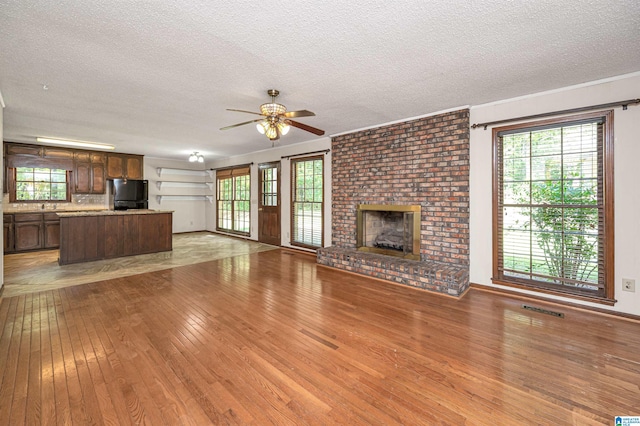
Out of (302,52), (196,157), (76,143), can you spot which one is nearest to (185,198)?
(196,157)

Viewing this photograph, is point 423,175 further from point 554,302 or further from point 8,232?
point 8,232

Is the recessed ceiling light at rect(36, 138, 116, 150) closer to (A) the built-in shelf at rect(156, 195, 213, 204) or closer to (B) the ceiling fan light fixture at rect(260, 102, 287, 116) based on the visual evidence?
(A) the built-in shelf at rect(156, 195, 213, 204)

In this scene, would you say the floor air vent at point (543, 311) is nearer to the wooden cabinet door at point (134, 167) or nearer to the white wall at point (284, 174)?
the white wall at point (284, 174)

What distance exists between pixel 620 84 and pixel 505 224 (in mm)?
1839

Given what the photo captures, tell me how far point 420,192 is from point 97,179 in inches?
320

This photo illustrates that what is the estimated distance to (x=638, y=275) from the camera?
112 inches

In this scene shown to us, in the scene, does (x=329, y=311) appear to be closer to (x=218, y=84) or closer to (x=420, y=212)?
(x=420, y=212)

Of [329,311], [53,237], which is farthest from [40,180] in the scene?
[329,311]

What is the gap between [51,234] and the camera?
6.59m

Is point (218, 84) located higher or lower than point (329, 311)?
higher

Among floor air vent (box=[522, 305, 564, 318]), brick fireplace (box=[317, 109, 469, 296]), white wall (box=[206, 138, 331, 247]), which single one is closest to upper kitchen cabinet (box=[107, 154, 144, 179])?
white wall (box=[206, 138, 331, 247])

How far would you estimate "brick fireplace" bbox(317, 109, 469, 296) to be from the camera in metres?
3.92

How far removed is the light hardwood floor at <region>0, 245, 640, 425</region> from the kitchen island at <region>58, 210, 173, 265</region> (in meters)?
1.88

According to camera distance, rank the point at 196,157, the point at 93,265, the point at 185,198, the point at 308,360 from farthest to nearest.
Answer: the point at 185,198 < the point at 196,157 < the point at 93,265 < the point at 308,360
